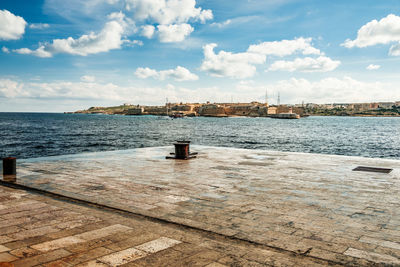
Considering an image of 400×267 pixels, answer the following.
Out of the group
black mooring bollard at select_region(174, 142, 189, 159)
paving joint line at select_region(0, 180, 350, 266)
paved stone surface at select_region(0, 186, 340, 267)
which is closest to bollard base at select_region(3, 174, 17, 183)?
paving joint line at select_region(0, 180, 350, 266)

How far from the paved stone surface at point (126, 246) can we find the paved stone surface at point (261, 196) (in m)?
0.24

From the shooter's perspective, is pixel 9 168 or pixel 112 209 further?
pixel 9 168

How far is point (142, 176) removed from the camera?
10055 mm

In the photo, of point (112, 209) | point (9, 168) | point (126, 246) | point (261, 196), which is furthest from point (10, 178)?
point (261, 196)

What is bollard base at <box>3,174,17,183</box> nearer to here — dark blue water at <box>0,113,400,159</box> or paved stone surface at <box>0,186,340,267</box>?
paved stone surface at <box>0,186,340,267</box>

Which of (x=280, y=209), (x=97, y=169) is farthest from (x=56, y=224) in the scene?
(x=97, y=169)

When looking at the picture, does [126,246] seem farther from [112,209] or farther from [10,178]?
[10,178]

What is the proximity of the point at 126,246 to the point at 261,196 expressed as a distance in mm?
3900

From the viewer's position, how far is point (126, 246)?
455 centimetres

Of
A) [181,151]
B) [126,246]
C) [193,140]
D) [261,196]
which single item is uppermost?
[181,151]

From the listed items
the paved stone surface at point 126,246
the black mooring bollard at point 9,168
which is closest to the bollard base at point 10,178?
the black mooring bollard at point 9,168

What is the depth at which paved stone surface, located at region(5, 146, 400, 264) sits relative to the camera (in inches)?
195

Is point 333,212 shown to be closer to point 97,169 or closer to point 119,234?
point 119,234

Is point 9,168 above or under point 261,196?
above
